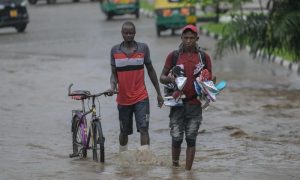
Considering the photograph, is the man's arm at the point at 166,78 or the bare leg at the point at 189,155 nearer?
the man's arm at the point at 166,78

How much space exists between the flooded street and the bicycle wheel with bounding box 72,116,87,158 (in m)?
0.14

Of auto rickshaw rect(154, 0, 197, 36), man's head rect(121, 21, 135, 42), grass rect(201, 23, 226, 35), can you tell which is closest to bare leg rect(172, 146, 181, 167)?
man's head rect(121, 21, 135, 42)

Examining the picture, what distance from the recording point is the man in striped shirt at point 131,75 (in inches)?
408

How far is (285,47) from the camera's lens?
18.0m

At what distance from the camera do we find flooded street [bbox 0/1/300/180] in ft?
33.1

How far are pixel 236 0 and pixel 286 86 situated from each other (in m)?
2.77

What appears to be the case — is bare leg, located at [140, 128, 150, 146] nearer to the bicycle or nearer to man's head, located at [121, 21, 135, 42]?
the bicycle

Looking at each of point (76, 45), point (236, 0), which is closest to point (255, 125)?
point (236, 0)

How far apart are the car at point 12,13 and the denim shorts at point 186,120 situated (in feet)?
78.5

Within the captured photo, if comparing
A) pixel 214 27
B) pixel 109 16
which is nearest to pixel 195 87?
pixel 214 27

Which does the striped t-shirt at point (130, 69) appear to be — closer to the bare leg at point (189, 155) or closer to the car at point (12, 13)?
the bare leg at point (189, 155)

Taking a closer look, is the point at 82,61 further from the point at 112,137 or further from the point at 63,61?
the point at 112,137

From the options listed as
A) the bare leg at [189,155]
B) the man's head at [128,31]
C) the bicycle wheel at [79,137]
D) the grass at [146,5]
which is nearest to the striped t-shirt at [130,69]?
the man's head at [128,31]

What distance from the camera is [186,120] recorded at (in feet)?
31.5
